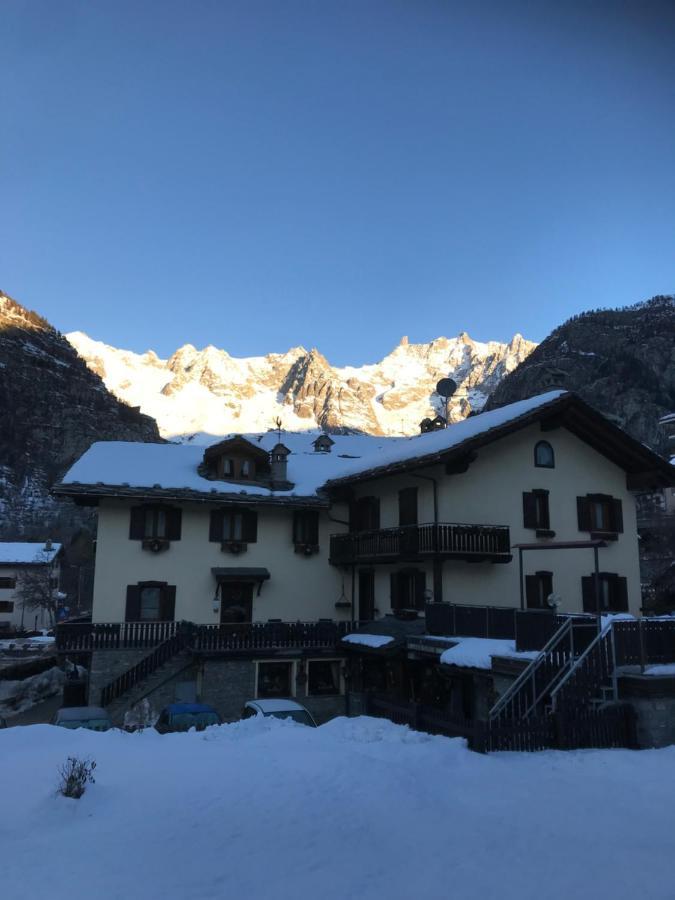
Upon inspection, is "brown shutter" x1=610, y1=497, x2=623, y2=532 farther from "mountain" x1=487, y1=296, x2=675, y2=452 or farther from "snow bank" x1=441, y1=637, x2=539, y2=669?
"mountain" x1=487, y1=296, x2=675, y2=452

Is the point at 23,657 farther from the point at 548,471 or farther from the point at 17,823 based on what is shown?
the point at 17,823

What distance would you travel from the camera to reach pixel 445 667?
20594mm

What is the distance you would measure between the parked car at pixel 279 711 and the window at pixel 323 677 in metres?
8.71

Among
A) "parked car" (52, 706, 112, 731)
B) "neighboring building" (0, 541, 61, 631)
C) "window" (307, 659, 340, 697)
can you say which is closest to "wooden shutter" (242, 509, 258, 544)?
"window" (307, 659, 340, 697)

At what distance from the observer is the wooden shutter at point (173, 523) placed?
93.7 feet

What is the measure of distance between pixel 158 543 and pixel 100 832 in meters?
19.9

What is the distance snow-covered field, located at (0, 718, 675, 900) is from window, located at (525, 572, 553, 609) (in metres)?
11.9

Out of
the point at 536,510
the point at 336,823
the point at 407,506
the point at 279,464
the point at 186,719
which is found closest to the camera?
the point at 336,823

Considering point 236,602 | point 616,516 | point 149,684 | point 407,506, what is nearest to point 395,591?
Result: point 407,506

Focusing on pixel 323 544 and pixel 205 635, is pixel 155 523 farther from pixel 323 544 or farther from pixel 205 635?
pixel 323 544

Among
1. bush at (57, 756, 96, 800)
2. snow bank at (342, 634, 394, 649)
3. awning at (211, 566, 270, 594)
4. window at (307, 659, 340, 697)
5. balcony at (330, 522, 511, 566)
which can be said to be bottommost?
window at (307, 659, 340, 697)

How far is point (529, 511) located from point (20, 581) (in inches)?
2335

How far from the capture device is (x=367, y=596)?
2988cm

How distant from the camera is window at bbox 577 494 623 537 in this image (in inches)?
1070
